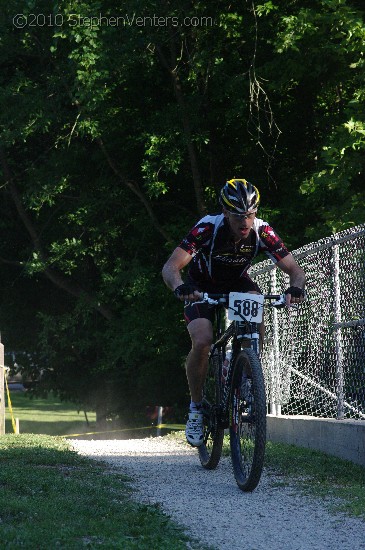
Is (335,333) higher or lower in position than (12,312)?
lower

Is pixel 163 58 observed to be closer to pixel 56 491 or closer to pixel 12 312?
pixel 12 312

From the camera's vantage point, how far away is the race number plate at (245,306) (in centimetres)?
732

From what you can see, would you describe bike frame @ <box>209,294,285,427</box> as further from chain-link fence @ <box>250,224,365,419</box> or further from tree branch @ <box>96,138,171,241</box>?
tree branch @ <box>96,138,171,241</box>

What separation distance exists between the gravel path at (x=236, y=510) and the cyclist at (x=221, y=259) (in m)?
0.78

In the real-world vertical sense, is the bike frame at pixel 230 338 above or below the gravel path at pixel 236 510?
above

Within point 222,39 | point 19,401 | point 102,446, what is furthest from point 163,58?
point 19,401

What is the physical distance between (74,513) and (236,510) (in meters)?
1.03

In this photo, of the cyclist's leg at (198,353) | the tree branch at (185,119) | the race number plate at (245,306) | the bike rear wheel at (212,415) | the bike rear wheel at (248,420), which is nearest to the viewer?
the bike rear wheel at (248,420)

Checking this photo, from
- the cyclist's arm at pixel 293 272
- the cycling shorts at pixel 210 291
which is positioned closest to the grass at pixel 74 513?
the cycling shorts at pixel 210 291

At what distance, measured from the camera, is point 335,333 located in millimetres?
9898

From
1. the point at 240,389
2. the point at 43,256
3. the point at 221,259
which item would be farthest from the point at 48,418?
the point at 240,389

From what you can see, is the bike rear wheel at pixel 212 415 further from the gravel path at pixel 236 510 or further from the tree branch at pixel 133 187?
the tree branch at pixel 133 187

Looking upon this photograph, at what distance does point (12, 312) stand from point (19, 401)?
36189 millimetres

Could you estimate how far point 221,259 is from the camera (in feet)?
25.5
